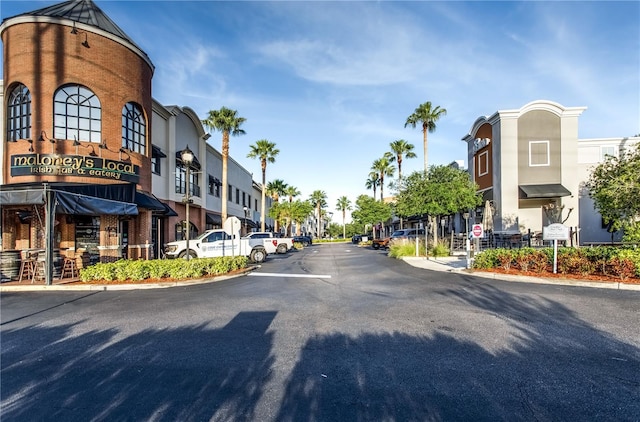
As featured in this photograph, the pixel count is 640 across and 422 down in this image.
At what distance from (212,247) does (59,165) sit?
766 cm

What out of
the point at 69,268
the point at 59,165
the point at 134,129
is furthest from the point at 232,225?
the point at 134,129

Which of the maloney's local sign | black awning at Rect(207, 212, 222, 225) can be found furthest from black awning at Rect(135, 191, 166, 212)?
black awning at Rect(207, 212, 222, 225)

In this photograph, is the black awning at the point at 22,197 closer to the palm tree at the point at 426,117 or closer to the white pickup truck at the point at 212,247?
the white pickup truck at the point at 212,247

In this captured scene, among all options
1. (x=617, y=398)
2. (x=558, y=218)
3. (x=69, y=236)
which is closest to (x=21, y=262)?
(x=69, y=236)

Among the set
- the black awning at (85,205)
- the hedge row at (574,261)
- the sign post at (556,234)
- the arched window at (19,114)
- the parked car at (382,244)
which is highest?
the arched window at (19,114)

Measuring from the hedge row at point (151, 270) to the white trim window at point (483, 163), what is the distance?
21.0m

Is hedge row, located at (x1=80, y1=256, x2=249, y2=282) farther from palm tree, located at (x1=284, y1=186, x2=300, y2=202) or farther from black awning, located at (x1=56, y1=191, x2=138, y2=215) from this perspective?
palm tree, located at (x1=284, y1=186, x2=300, y2=202)

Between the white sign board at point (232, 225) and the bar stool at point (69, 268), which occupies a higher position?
the white sign board at point (232, 225)

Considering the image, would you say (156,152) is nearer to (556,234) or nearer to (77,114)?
(77,114)

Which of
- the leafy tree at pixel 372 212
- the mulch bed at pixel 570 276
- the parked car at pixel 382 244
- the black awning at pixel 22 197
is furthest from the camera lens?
the leafy tree at pixel 372 212

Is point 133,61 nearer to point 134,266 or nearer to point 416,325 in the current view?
point 134,266

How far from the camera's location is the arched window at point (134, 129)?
17719mm

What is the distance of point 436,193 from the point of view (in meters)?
21.6

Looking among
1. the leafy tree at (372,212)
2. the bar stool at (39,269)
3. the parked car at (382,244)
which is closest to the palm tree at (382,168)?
the leafy tree at (372,212)
